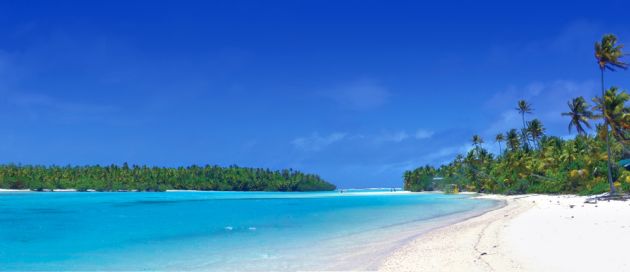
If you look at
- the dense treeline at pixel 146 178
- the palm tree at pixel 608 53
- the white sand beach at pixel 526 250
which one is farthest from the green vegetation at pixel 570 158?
the dense treeline at pixel 146 178

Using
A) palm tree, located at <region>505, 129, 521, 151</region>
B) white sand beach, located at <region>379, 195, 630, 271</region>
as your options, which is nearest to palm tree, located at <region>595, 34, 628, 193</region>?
white sand beach, located at <region>379, 195, 630, 271</region>

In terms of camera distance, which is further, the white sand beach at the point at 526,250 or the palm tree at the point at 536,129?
the palm tree at the point at 536,129

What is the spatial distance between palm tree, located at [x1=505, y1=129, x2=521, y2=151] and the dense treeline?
114724mm

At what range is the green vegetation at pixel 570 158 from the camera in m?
36.0

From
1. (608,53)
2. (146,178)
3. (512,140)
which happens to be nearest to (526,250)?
(608,53)

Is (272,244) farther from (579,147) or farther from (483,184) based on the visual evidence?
(483,184)

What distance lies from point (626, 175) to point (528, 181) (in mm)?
25116

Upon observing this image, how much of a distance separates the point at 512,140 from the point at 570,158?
1176 inches

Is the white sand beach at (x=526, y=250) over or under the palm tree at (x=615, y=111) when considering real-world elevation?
under

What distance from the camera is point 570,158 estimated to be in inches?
2206

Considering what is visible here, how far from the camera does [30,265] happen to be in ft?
47.4

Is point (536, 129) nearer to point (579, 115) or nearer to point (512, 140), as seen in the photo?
point (512, 140)

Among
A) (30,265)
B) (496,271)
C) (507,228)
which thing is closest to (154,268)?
(30,265)

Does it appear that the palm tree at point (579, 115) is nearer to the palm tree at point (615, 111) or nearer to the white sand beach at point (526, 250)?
the palm tree at point (615, 111)
